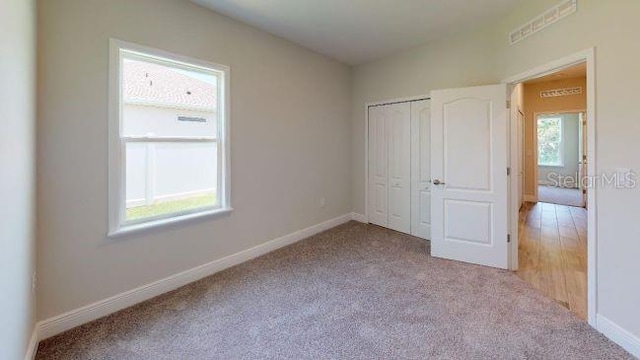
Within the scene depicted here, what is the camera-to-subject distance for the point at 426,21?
332cm

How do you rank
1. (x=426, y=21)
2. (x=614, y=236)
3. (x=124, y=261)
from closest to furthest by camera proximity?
1. (x=614, y=236)
2. (x=124, y=261)
3. (x=426, y=21)

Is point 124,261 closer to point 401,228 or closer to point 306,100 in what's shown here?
point 306,100

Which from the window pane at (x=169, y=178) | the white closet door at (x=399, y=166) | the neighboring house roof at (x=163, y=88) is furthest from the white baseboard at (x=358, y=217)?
the neighboring house roof at (x=163, y=88)

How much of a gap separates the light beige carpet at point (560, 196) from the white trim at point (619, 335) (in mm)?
6076

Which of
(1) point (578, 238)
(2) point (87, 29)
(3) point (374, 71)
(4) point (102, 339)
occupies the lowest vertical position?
(4) point (102, 339)

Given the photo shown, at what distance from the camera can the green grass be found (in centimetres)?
257

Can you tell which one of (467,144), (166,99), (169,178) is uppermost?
(166,99)

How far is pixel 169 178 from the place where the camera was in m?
2.84

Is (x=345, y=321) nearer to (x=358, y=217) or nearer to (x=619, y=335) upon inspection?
(x=619, y=335)

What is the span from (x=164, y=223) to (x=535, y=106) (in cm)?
832

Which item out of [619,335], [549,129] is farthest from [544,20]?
[549,129]

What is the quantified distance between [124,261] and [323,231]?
2.76 metres

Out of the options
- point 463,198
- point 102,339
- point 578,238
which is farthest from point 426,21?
point 102,339

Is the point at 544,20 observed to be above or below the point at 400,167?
above
